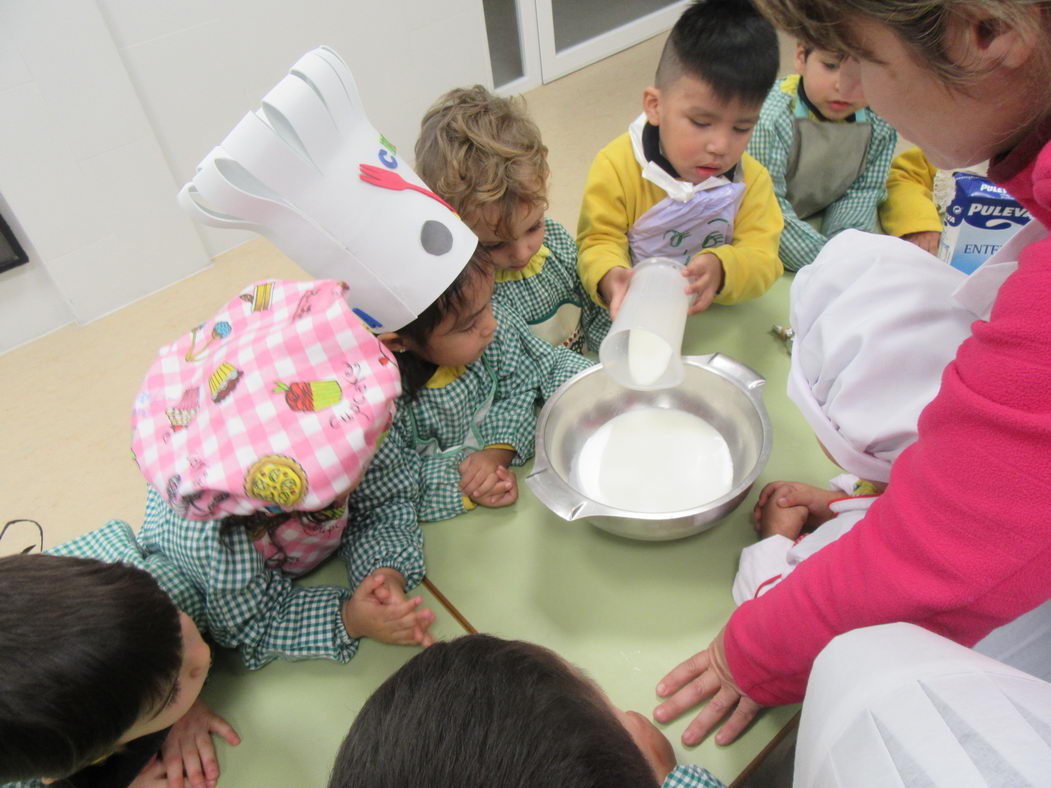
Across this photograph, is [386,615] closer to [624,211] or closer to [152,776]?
[152,776]

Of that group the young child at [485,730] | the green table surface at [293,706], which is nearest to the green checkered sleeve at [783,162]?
the green table surface at [293,706]

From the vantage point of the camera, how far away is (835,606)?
52cm

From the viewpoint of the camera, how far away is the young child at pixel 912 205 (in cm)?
121

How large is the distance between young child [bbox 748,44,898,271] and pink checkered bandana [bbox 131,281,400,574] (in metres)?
0.87

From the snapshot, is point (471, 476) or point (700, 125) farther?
point (700, 125)

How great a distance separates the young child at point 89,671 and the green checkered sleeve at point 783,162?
3.52 ft

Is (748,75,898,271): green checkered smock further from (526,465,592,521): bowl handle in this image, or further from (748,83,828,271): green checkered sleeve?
(526,465,592,521): bowl handle

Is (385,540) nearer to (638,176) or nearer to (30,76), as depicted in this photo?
(638,176)

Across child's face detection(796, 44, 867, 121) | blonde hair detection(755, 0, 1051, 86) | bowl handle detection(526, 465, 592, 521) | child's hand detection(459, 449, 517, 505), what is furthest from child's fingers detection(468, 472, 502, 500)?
child's face detection(796, 44, 867, 121)

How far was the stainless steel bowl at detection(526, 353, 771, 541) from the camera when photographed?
2.21ft

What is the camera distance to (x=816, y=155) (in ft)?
4.00

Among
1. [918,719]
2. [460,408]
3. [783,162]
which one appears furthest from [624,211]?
[918,719]

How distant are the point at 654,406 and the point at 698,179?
434 millimetres

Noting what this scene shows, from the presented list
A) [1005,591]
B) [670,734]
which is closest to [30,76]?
[670,734]
